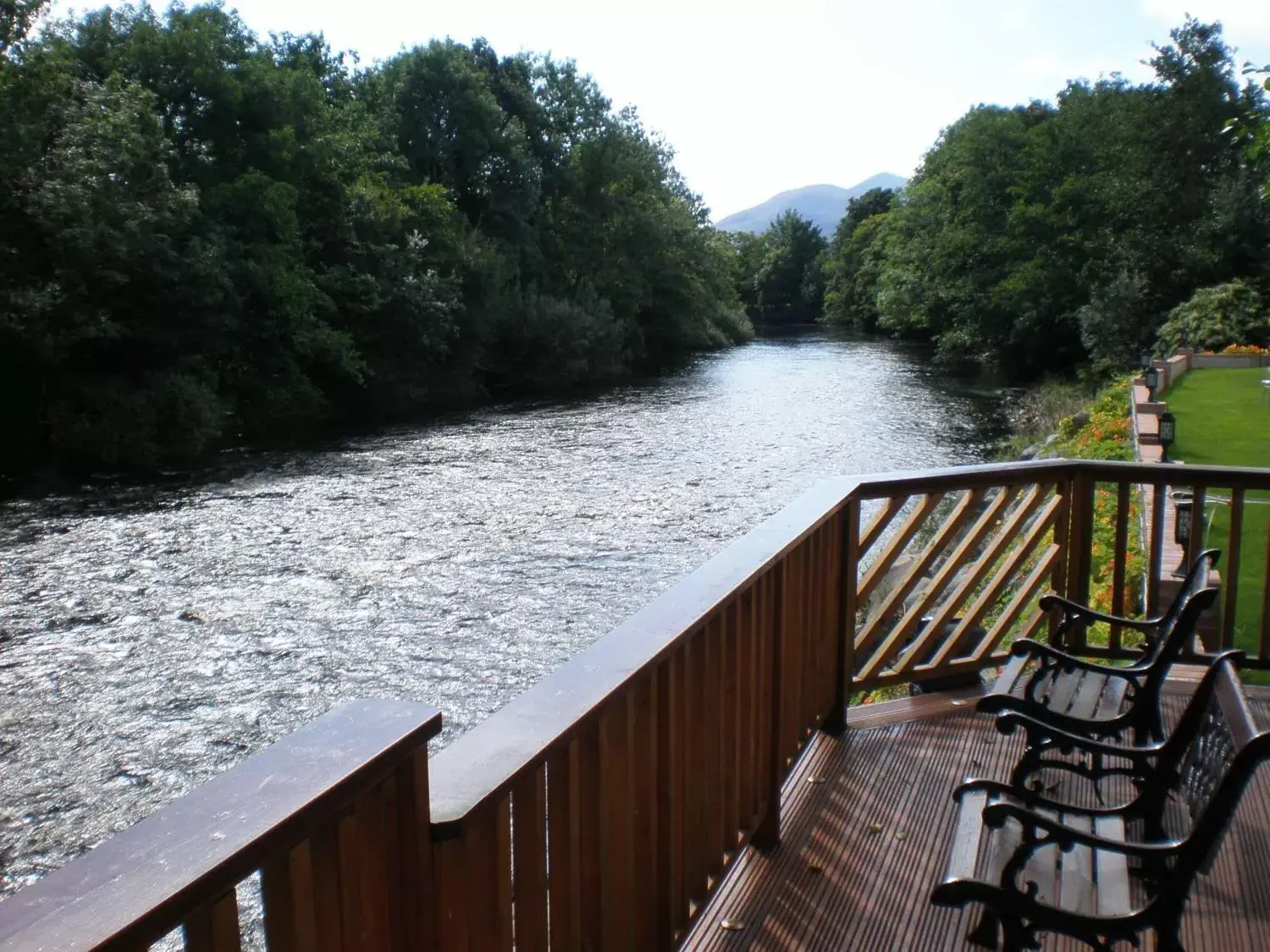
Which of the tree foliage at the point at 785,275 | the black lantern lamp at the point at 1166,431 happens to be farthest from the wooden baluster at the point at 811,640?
the tree foliage at the point at 785,275

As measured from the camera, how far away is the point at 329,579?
37.0 ft

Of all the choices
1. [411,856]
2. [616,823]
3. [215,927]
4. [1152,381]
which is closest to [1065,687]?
[616,823]

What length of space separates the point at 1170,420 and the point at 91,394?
16.4 meters

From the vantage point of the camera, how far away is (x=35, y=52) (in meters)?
18.1

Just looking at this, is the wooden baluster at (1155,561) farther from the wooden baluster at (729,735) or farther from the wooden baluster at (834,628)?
the wooden baluster at (729,735)

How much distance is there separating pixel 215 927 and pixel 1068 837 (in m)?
1.78

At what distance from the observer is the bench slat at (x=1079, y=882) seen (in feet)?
7.45

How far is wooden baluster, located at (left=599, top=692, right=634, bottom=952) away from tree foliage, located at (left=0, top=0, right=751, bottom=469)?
1736 centimetres

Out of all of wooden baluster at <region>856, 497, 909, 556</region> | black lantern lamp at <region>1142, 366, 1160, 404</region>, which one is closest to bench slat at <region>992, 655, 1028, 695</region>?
wooden baluster at <region>856, 497, 909, 556</region>

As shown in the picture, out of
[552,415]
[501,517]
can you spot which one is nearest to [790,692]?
[501,517]

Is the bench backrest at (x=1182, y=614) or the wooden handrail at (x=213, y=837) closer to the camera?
the wooden handrail at (x=213, y=837)

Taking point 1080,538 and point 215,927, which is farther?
point 1080,538

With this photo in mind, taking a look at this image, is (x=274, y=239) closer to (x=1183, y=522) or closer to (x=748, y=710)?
(x=1183, y=522)

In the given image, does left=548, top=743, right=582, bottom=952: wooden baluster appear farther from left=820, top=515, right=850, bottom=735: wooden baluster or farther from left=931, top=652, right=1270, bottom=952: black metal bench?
left=820, top=515, right=850, bottom=735: wooden baluster
